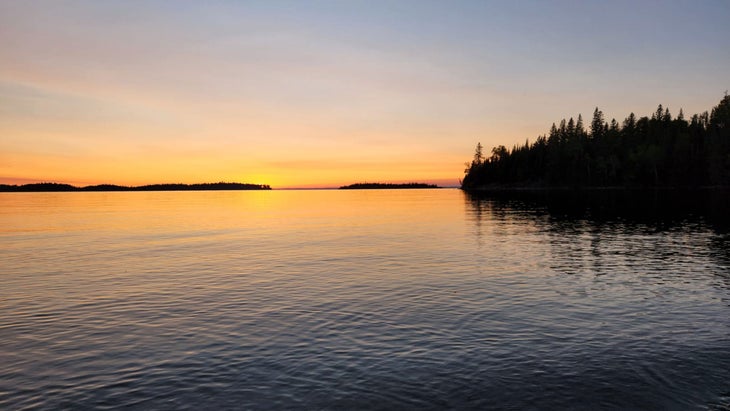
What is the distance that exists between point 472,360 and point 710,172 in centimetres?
22602

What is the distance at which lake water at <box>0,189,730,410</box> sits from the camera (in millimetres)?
13648

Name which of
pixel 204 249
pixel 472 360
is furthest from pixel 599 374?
pixel 204 249

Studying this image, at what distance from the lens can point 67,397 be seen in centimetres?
1366

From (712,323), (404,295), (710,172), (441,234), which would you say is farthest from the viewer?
(710,172)

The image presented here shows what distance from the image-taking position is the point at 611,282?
96.2ft

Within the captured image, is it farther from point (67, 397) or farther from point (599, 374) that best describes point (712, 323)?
point (67, 397)

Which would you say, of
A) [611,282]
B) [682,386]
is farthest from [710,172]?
[682,386]

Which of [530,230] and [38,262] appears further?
[530,230]

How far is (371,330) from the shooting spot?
19672mm

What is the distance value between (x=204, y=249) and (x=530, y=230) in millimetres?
40887

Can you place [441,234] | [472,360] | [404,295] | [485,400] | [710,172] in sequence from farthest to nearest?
[710,172] → [441,234] → [404,295] → [472,360] → [485,400]

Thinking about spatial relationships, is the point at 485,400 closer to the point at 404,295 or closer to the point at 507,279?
the point at 404,295

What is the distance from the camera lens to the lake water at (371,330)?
44.8ft

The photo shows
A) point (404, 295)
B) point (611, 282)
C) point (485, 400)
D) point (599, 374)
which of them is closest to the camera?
point (485, 400)
